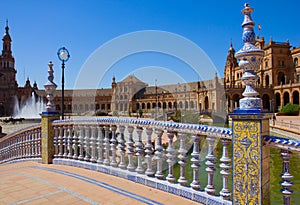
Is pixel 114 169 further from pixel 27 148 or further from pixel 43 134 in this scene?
pixel 27 148

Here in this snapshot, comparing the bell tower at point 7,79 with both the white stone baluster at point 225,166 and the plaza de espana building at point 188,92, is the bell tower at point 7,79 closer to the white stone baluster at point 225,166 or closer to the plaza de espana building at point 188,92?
the plaza de espana building at point 188,92

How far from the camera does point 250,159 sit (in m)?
2.44

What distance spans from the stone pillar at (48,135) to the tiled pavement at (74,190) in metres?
0.76

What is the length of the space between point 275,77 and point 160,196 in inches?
1969

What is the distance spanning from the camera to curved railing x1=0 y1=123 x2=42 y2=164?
5.97 metres

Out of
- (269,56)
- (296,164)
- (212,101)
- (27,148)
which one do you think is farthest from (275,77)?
(27,148)

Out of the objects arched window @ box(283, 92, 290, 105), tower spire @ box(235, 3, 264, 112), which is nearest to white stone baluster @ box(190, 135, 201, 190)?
tower spire @ box(235, 3, 264, 112)

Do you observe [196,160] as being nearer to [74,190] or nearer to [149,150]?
[149,150]

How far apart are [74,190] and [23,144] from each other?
3.61 metres

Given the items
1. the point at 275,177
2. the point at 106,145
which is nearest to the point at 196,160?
the point at 106,145

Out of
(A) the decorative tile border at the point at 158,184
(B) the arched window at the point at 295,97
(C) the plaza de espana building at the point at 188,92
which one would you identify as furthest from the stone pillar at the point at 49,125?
(B) the arched window at the point at 295,97

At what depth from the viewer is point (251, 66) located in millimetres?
2582

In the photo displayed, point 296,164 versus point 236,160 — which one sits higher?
point 236,160

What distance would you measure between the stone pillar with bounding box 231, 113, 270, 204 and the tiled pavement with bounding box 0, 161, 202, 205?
0.87 m
